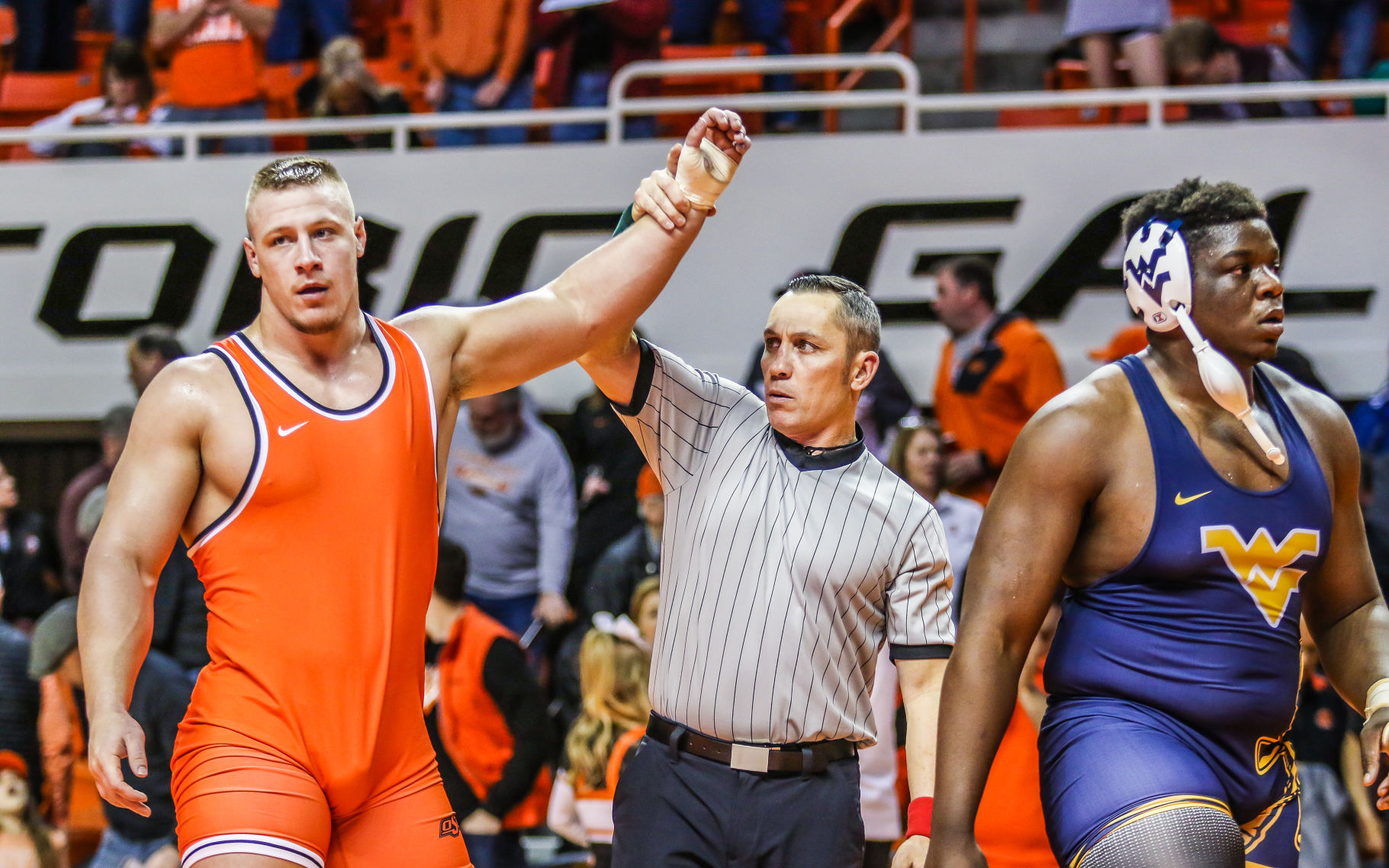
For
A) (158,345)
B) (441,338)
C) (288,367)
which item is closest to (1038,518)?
(441,338)

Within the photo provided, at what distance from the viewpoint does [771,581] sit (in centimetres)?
347

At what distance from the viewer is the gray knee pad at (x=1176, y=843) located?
270cm

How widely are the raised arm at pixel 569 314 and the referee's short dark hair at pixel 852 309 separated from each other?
0.34 meters

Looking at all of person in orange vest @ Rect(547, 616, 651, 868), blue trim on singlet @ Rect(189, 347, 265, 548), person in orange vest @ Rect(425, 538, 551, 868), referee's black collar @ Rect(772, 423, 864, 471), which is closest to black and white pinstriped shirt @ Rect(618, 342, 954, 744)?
referee's black collar @ Rect(772, 423, 864, 471)

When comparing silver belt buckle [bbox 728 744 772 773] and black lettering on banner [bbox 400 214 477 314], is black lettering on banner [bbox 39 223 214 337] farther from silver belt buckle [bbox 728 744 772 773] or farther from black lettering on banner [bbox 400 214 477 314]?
silver belt buckle [bbox 728 744 772 773]

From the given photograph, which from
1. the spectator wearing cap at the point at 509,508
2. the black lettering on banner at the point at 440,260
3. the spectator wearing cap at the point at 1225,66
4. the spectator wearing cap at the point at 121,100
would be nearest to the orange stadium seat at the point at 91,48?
the spectator wearing cap at the point at 121,100

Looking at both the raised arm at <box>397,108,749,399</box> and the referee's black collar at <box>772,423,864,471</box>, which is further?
the referee's black collar at <box>772,423,864,471</box>

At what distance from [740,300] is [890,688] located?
3107 millimetres

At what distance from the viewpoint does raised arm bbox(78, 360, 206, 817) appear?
9.46ft

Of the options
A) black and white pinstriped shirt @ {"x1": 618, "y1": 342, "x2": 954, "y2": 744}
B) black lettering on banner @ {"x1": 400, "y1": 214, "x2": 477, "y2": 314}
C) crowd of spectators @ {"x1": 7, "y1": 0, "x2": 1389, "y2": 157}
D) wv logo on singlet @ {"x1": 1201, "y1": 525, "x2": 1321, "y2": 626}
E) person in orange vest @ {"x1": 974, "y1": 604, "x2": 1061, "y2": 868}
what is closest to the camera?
wv logo on singlet @ {"x1": 1201, "y1": 525, "x2": 1321, "y2": 626}

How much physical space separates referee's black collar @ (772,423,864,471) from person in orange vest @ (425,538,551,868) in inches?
96.9

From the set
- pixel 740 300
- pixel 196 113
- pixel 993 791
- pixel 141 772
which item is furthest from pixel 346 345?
pixel 196 113

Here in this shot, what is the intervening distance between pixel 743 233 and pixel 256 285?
2.88 m

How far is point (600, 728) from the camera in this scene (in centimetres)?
571
